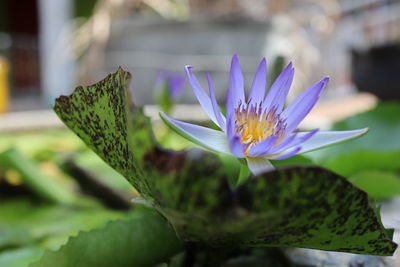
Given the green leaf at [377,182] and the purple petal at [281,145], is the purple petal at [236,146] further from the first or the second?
the green leaf at [377,182]

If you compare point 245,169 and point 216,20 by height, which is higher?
point 216,20

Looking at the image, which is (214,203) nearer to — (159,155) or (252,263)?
(159,155)

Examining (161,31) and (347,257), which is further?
(161,31)

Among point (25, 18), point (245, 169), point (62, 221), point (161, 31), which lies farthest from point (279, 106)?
point (25, 18)

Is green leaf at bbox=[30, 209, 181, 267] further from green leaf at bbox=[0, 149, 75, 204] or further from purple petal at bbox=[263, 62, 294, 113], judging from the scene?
green leaf at bbox=[0, 149, 75, 204]

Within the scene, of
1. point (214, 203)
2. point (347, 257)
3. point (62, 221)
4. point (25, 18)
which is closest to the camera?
point (214, 203)

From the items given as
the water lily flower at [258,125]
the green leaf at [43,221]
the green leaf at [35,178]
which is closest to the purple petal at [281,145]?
the water lily flower at [258,125]

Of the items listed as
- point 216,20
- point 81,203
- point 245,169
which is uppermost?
point 216,20
